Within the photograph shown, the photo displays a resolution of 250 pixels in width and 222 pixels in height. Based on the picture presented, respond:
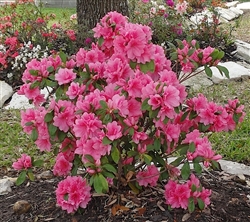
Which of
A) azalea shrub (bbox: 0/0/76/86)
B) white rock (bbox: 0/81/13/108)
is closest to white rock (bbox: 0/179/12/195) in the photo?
white rock (bbox: 0/81/13/108)

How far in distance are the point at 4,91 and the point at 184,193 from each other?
142 inches

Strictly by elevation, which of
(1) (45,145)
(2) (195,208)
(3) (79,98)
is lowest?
(2) (195,208)

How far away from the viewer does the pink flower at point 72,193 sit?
8.24 ft

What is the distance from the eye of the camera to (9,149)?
4.25 meters

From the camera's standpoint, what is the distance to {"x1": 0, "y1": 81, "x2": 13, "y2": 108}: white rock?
18.1 ft

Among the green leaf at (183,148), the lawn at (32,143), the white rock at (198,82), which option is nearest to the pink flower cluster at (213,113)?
the green leaf at (183,148)

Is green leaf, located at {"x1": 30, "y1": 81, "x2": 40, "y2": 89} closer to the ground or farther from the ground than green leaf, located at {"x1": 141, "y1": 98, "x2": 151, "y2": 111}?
closer to the ground

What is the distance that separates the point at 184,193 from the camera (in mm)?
2537

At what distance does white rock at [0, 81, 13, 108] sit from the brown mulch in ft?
8.41

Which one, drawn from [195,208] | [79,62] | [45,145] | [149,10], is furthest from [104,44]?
[149,10]

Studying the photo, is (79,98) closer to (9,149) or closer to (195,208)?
(195,208)

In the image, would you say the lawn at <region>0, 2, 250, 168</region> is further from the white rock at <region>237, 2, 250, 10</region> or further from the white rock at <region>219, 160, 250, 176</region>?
the white rock at <region>237, 2, 250, 10</region>

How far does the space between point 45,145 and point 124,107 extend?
1.62ft

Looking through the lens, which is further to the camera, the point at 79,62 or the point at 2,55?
the point at 2,55
